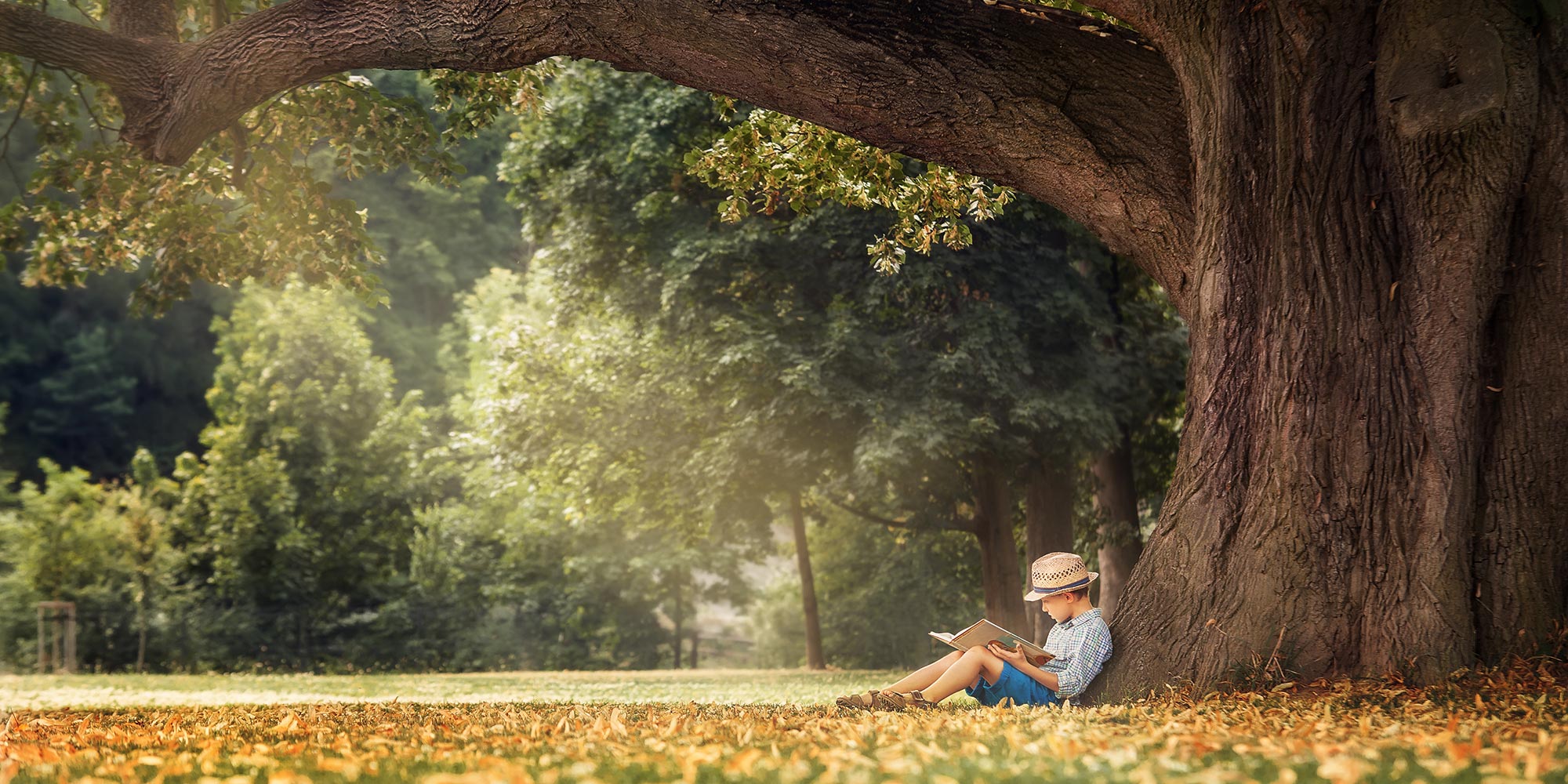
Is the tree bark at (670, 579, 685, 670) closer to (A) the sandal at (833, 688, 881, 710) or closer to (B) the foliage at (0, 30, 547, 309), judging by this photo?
(B) the foliage at (0, 30, 547, 309)

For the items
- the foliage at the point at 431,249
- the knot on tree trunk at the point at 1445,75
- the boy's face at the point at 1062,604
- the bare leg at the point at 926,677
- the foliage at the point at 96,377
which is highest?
the foliage at the point at 431,249

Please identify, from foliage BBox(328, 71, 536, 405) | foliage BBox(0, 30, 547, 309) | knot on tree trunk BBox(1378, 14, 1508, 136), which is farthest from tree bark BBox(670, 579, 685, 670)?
knot on tree trunk BBox(1378, 14, 1508, 136)

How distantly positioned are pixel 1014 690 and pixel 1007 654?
0.21m

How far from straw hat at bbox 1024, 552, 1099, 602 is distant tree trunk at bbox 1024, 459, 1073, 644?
39.7ft

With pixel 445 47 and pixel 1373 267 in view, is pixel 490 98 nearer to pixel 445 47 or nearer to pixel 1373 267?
pixel 445 47

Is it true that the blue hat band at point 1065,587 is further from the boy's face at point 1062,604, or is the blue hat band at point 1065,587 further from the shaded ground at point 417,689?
the shaded ground at point 417,689

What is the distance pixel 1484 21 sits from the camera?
6.20 meters

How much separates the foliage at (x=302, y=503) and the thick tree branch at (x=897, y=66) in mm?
22858

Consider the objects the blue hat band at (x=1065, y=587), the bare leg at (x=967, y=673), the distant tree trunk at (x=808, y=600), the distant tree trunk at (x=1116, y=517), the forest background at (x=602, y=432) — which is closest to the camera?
the bare leg at (x=967, y=673)

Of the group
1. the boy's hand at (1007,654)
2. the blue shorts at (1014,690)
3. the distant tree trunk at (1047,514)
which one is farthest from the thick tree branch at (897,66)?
the distant tree trunk at (1047,514)

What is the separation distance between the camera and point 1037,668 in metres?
6.66

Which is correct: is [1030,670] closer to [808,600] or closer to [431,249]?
[808,600]

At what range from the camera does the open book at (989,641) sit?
22.3ft

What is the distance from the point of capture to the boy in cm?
658
